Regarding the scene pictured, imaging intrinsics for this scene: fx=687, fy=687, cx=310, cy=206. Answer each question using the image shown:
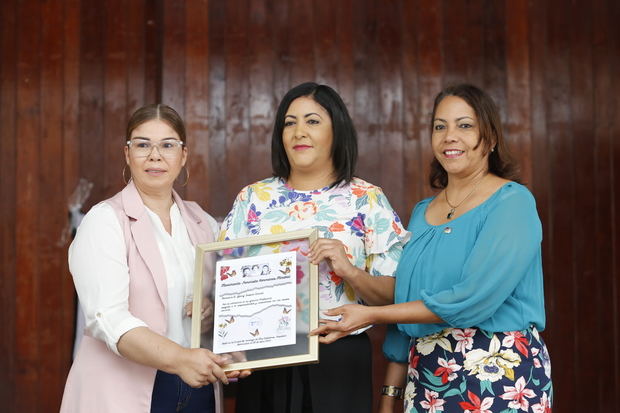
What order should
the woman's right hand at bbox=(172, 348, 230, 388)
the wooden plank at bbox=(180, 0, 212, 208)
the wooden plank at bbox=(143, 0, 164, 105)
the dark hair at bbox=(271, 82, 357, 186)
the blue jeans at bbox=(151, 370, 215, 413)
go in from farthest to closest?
the wooden plank at bbox=(143, 0, 164, 105) < the wooden plank at bbox=(180, 0, 212, 208) < the dark hair at bbox=(271, 82, 357, 186) < the blue jeans at bbox=(151, 370, 215, 413) < the woman's right hand at bbox=(172, 348, 230, 388)

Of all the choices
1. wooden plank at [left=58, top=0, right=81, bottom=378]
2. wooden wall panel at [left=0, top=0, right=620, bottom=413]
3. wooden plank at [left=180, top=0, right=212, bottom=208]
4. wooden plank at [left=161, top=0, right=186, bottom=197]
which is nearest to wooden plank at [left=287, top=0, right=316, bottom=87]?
wooden wall panel at [left=0, top=0, right=620, bottom=413]

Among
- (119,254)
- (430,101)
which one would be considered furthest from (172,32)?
(119,254)

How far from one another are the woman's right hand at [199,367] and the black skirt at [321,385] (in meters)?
0.24

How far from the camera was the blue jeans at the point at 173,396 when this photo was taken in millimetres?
2275

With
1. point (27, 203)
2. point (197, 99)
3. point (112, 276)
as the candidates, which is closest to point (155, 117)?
point (112, 276)

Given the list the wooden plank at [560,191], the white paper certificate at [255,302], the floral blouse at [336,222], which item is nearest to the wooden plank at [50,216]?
the floral blouse at [336,222]

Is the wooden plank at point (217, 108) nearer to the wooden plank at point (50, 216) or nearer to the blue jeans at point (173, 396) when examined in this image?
the wooden plank at point (50, 216)

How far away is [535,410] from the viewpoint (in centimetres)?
221

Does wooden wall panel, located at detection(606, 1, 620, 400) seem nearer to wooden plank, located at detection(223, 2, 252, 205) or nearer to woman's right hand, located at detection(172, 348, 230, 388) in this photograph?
wooden plank, located at detection(223, 2, 252, 205)

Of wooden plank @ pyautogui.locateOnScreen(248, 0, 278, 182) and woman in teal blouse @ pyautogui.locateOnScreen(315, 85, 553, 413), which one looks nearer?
woman in teal blouse @ pyautogui.locateOnScreen(315, 85, 553, 413)

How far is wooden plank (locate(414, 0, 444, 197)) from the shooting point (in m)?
4.31

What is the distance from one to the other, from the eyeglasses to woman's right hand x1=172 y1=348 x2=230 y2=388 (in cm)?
70

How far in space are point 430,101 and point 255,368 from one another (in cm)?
264

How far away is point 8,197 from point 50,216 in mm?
297
